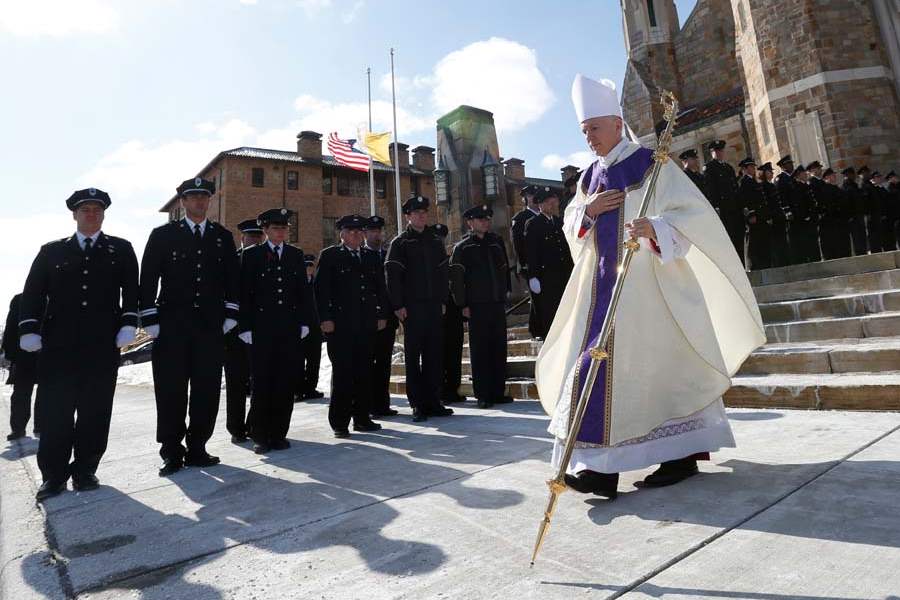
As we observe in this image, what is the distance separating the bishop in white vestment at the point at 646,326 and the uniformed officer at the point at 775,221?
831 centimetres

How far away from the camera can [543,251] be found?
273 inches

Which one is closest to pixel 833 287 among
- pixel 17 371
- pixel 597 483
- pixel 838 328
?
pixel 838 328

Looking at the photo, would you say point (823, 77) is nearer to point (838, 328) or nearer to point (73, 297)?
point (838, 328)

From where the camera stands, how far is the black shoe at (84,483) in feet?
11.4

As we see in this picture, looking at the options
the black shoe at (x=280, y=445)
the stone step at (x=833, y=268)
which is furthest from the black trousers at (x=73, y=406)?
the stone step at (x=833, y=268)

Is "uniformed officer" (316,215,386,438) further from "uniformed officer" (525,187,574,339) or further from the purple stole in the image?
the purple stole

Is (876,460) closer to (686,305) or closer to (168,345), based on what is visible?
(686,305)

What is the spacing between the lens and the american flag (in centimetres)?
2188

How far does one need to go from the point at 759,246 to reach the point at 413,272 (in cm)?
779

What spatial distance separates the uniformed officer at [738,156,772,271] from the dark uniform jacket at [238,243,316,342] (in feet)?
28.0

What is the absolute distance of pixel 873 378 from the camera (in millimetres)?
3908

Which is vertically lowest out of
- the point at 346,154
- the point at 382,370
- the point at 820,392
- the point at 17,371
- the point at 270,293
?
the point at 820,392

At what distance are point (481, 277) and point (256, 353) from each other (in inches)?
116

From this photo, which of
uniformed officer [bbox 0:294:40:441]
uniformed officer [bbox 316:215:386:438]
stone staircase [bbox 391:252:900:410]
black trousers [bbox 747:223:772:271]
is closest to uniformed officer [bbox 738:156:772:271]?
black trousers [bbox 747:223:772:271]
